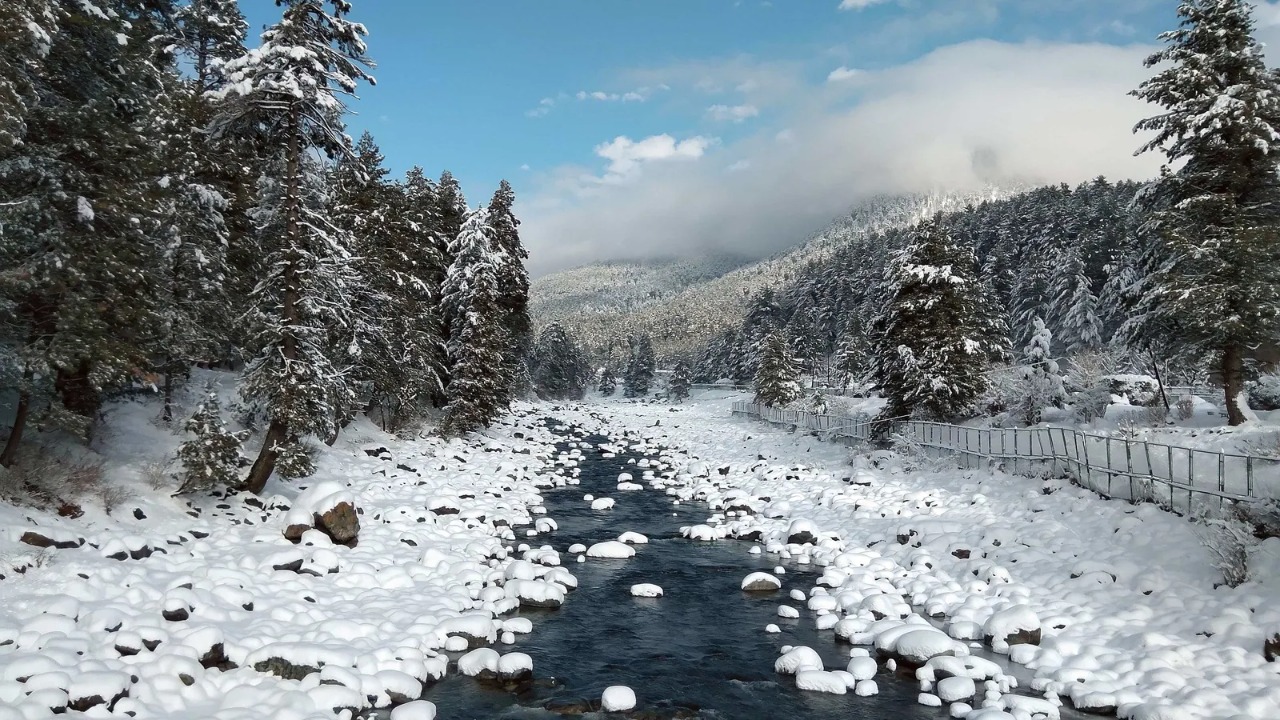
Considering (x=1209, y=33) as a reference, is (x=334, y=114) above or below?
below

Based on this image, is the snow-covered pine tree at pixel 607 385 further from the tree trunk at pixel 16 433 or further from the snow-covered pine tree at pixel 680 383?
the tree trunk at pixel 16 433

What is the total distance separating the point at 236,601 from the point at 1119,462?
65.5ft

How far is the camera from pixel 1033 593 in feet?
47.0

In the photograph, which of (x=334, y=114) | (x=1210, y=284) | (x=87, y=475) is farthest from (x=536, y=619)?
(x=1210, y=284)

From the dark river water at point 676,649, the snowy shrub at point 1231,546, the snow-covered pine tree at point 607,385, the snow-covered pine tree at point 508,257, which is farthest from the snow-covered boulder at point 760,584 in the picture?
the snow-covered pine tree at point 607,385

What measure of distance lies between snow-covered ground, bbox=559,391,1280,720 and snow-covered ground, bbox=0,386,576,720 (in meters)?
6.84

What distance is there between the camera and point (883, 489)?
80.5 ft

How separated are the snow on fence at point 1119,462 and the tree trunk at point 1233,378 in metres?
5.83

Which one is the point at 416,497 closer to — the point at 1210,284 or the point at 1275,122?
the point at 1210,284

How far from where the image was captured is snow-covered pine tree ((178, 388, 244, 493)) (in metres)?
15.0

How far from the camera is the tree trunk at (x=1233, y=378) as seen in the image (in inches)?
819

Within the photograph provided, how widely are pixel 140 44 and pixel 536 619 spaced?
1496 cm

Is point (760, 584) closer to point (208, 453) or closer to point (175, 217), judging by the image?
point (208, 453)

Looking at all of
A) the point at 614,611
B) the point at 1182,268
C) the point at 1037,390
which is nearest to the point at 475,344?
the point at 614,611
